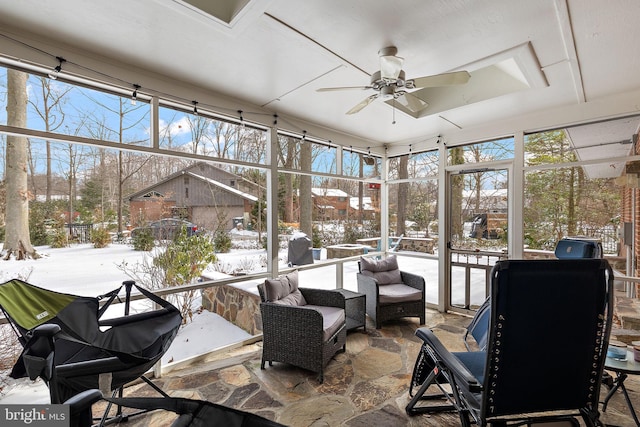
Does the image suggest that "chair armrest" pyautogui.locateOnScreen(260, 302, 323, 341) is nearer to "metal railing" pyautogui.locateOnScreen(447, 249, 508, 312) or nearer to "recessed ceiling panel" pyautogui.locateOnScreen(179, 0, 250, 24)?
"recessed ceiling panel" pyautogui.locateOnScreen(179, 0, 250, 24)

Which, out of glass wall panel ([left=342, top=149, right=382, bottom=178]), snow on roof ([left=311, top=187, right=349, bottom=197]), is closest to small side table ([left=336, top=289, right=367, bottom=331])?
snow on roof ([left=311, top=187, right=349, bottom=197])

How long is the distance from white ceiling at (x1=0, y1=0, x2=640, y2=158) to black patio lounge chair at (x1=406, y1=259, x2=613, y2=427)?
1.64m

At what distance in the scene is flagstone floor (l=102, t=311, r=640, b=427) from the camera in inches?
86.4

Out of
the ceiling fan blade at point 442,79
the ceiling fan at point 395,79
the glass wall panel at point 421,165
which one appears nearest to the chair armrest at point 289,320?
the ceiling fan at point 395,79

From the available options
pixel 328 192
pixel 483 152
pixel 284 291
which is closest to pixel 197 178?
pixel 284 291

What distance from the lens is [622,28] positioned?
80.8 inches

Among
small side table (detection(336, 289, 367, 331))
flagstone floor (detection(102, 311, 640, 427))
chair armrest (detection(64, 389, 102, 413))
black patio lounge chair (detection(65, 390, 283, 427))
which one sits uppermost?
chair armrest (detection(64, 389, 102, 413))

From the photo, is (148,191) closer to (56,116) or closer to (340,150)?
(56,116)

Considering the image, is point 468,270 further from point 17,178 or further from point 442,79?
point 17,178

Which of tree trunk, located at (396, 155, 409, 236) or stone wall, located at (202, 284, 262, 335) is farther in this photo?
tree trunk, located at (396, 155, 409, 236)

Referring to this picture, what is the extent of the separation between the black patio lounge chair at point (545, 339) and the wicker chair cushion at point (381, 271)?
2719 mm

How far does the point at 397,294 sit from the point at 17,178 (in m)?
3.93

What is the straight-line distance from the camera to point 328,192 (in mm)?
4695

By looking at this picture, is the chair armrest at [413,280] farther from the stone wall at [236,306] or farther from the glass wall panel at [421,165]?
the stone wall at [236,306]
